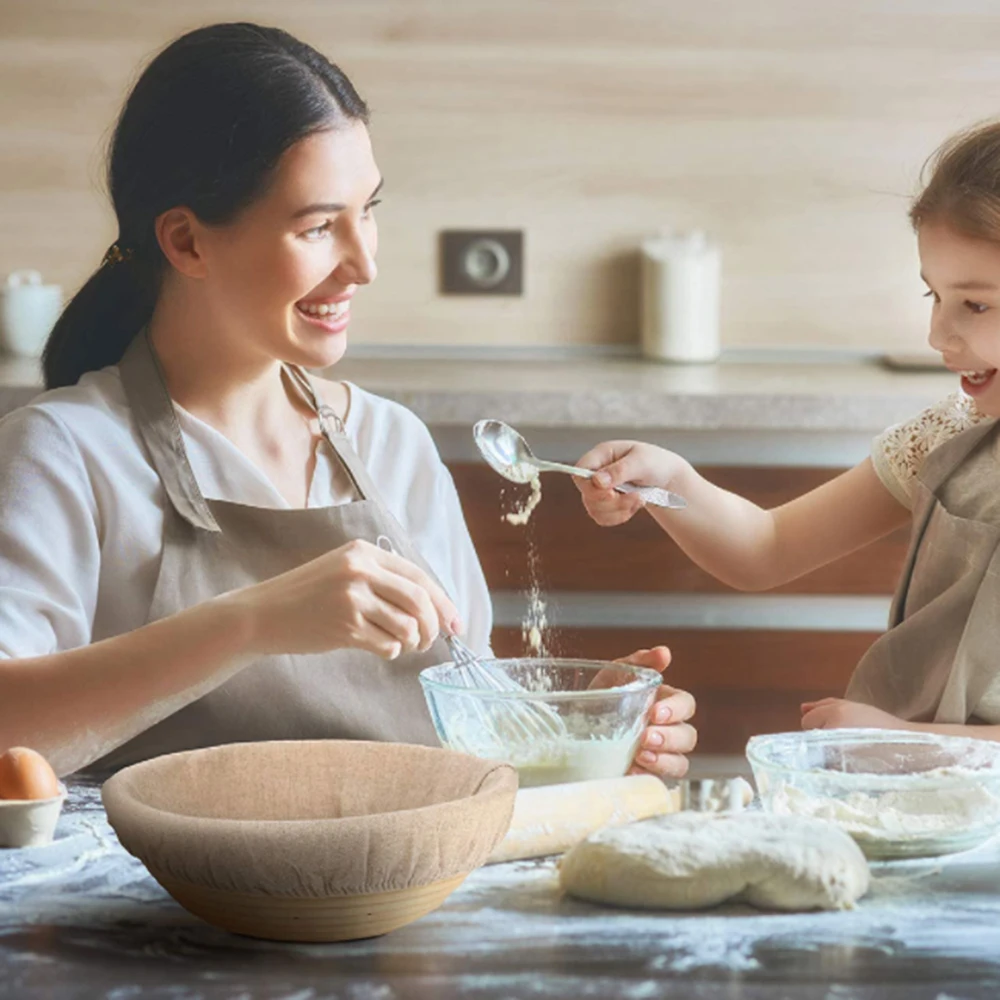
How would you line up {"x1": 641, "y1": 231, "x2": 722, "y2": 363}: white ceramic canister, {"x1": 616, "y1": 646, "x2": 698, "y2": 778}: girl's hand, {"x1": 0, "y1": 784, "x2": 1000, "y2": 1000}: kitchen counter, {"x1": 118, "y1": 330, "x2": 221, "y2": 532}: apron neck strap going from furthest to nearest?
{"x1": 641, "y1": 231, "x2": 722, "y2": 363}: white ceramic canister, {"x1": 118, "y1": 330, "x2": 221, "y2": 532}: apron neck strap, {"x1": 616, "y1": 646, "x2": 698, "y2": 778}: girl's hand, {"x1": 0, "y1": 784, "x2": 1000, "y2": 1000}: kitchen counter

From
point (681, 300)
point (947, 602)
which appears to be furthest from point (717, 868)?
point (681, 300)

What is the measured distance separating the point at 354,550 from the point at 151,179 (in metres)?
0.59

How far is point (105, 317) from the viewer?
166 centimetres

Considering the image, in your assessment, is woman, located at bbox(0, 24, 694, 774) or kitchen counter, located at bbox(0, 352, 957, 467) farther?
kitchen counter, located at bbox(0, 352, 957, 467)

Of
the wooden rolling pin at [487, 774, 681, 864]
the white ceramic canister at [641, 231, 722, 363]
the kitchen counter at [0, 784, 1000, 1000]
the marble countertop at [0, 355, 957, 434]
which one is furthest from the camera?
the white ceramic canister at [641, 231, 722, 363]

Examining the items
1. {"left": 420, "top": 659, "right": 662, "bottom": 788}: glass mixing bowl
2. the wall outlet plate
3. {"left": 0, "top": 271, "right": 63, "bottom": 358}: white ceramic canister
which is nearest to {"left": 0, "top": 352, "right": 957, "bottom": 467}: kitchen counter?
{"left": 0, "top": 271, "right": 63, "bottom": 358}: white ceramic canister

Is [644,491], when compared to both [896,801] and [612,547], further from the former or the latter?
[612,547]

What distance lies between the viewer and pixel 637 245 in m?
3.18

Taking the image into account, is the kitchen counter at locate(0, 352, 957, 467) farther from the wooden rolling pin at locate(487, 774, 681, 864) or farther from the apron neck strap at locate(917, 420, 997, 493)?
the wooden rolling pin at locate(487, 774, 681, 864)

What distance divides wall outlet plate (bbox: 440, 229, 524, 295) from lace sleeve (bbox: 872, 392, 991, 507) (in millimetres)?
1411

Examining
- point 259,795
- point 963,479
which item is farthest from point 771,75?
point 259,795

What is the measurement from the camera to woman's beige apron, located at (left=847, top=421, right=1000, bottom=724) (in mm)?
1627

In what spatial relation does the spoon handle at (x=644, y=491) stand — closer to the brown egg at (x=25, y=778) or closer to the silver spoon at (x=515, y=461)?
the silver spoon at (x=515, y=461)

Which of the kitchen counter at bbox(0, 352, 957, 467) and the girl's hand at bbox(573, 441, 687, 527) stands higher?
the kitchen counter at bbox(0, 352, 957, 467)
